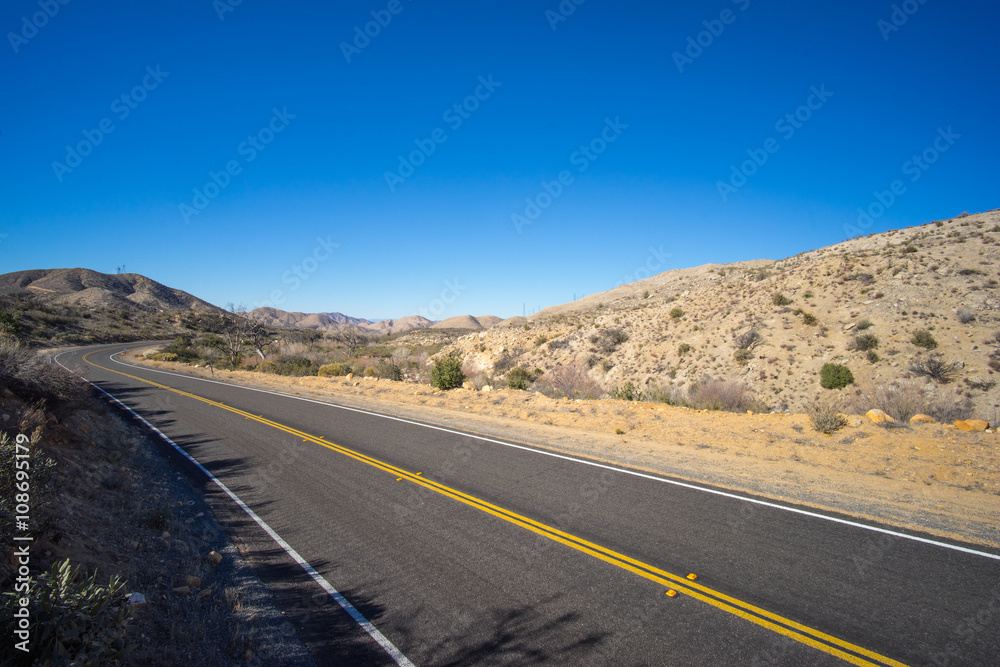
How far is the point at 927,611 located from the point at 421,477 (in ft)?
23.1

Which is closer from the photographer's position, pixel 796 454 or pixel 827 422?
pixel 796 454

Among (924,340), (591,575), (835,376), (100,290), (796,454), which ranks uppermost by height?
(100,290)

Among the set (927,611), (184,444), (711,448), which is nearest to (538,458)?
(711,448)

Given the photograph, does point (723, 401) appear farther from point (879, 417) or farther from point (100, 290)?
point (100, 290)

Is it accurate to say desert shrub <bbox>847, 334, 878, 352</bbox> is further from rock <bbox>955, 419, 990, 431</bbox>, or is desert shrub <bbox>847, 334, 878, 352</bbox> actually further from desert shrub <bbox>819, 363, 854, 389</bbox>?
rock <bbox>955, 419, 990, 431</bbox>

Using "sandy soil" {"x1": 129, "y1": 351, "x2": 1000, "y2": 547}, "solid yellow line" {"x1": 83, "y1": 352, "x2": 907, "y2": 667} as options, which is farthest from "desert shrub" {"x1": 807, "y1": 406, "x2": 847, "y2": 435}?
"solid yellow line" {"x1": 83, "y1": 352, "x2": 907, "y2": 667}

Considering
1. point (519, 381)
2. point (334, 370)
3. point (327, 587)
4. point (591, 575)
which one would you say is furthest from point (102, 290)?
point (591, 575)

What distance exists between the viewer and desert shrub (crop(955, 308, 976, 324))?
64.4 feet

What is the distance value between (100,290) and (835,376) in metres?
143

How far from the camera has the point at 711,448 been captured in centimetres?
1028

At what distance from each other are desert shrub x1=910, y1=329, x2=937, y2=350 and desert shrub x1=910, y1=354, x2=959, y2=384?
2.60ft

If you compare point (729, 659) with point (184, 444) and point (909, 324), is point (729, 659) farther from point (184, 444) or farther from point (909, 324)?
point (909, 324)

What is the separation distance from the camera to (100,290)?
10825 cm

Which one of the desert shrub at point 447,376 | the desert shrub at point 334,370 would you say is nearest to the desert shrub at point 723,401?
the desert shrub at point 447,376
